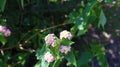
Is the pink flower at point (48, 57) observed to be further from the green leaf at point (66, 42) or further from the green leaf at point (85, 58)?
the green leaf at point (85, 58)

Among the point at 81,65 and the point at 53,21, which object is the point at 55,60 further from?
the point at 53,21

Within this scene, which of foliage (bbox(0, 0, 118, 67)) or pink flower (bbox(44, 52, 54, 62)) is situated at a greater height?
pink flower (bbox(44, 52, 54, 62))

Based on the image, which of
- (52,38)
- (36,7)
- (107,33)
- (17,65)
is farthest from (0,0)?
(107,33)

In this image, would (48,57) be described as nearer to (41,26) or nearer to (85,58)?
(85,58)

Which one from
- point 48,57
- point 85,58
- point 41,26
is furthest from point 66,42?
point 41,26

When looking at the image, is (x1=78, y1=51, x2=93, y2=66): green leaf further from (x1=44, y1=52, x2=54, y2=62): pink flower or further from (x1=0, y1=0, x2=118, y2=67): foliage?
(x1=44, y1=52, x2=54, y2=62): pink flower

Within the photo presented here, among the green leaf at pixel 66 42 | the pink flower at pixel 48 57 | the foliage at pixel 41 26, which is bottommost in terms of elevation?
the foliage at pixel 41 26

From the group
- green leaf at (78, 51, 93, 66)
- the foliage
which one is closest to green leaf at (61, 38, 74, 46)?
the foliage

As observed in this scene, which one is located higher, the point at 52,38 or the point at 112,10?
the point at 52,38

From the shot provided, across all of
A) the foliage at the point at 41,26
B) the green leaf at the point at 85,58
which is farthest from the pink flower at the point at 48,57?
the green leaf at the point at 85,58
